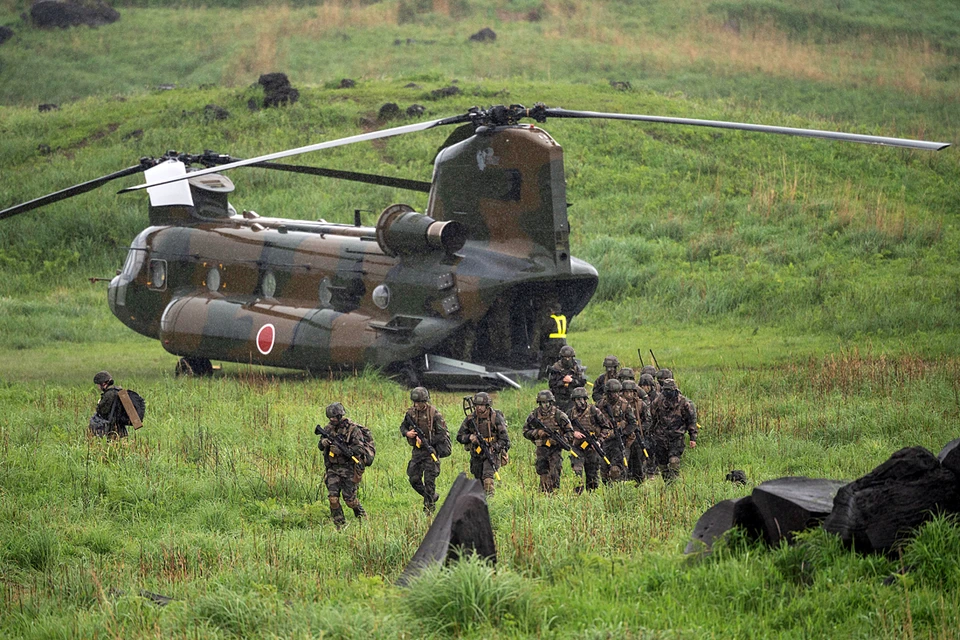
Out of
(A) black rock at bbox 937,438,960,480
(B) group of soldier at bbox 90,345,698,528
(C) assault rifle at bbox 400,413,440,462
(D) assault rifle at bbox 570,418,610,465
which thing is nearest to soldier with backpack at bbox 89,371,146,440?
(B) group of soldier at bbox 90,345,698,528

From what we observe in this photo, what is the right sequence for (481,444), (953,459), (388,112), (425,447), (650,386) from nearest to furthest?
(953,459), (425,447), (481,444), (650,386), (388,112)

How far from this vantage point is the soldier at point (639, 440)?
12.8m

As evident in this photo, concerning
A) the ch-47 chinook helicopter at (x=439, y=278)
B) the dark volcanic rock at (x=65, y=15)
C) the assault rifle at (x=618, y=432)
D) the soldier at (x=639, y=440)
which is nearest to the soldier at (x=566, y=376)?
the soldier at (x=639, y=440)

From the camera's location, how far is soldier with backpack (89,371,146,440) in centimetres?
1400

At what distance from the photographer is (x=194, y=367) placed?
20.7 m

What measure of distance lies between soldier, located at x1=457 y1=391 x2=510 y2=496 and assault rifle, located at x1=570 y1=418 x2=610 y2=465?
2.62 ft

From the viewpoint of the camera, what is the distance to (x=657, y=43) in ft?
154

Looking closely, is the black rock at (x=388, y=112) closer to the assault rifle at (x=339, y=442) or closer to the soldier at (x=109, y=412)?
the soldier at (x=109, y=412)

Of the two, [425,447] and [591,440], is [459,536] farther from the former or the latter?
[591,440]

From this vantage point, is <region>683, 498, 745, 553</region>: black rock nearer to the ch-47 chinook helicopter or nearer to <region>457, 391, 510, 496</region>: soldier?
<region>457, 391, 510, 496</region>: soldier

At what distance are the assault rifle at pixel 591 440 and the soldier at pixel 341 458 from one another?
7.89 ft

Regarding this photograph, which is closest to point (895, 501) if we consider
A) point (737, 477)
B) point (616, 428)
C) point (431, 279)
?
point (737, 477)

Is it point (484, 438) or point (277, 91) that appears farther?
point (277, 91)

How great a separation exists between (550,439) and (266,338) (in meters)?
8.13
